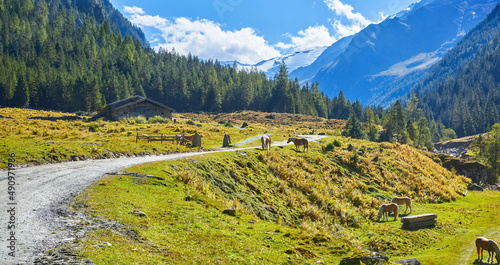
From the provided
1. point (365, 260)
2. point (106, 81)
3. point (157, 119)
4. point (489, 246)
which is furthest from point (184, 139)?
point (106, 81)

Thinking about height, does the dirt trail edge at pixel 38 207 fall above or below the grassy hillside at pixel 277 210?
above

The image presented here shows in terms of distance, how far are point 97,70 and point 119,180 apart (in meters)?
151

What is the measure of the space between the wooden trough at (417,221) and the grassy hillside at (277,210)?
67cm

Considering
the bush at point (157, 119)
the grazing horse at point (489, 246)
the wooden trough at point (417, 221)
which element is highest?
the bush at point (157, 119)

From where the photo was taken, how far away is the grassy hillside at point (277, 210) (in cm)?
1088

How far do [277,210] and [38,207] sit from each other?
15715mm

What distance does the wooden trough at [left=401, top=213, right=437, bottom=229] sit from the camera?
963 inches

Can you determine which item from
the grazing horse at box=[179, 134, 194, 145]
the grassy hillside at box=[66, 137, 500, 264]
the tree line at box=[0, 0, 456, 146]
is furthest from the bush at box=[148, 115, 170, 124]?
the tree line at box=[0, 0, 456, 146]

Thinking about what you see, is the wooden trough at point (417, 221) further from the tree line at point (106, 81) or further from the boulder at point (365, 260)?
the tree line at point (106, 81)

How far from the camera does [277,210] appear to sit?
22.6 meters

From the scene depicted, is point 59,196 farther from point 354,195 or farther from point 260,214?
point 354,195

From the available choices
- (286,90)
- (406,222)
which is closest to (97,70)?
(286,90)

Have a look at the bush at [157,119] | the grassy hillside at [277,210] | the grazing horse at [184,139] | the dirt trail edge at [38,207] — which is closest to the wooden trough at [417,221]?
the grassy hillside at [277,210]

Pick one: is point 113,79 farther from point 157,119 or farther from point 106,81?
point 157,119
